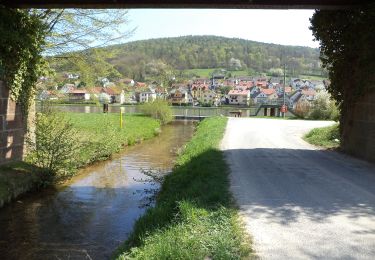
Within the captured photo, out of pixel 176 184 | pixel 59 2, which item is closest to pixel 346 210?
pixel 176 184

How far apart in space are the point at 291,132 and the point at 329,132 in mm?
4503

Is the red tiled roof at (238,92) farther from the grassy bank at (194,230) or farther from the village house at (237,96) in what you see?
the grassy bank at (194,230)

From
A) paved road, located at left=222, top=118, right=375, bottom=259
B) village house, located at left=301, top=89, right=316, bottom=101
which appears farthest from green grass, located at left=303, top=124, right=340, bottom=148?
village house, located at left=301, top=89, right=316, bottom=101

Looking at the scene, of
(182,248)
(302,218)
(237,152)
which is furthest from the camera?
(237,152)

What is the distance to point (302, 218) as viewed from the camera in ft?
22.5

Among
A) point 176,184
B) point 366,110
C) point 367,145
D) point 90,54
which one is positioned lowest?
point 176,184

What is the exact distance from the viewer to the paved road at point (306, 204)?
18.4 feet

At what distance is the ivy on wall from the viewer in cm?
1256

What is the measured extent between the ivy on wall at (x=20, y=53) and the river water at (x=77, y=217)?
3224mm

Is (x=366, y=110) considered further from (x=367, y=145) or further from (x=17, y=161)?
(x=17, y=161)

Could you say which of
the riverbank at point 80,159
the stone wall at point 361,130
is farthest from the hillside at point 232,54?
the stone wall at point 361,130

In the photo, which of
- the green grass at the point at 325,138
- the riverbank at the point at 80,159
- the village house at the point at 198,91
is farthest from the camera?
the village house at the point at 198,91

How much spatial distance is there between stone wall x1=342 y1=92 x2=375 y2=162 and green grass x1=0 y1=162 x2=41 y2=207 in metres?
9.72

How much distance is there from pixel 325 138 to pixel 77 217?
12.5 m
